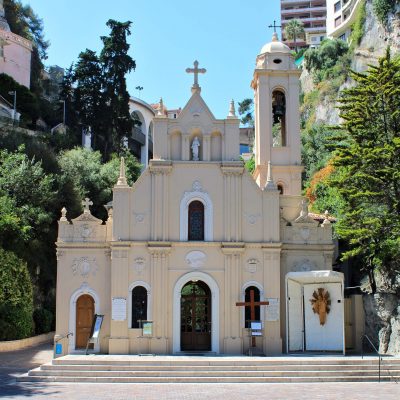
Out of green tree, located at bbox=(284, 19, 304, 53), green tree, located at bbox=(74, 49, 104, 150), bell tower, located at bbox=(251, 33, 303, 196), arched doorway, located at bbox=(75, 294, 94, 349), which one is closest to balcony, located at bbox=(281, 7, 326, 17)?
green tree, located at bbox=(284, 19, 304, 53)

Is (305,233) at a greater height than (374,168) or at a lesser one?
lesser

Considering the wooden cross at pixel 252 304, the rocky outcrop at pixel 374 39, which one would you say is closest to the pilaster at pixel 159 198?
the wooden cross at pixel 252 304

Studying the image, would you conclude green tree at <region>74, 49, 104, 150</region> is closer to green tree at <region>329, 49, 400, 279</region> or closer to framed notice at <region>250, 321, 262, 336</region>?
green tree at <region>329, 49, 400, 279</region>

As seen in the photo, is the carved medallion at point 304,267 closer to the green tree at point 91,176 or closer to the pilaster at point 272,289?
the pilaster at point 272,289

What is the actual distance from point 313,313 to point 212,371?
6987 mm

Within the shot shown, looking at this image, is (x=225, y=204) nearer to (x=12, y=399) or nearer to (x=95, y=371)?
(x=95, y=371)

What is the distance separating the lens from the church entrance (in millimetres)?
29078

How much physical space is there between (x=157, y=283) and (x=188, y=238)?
7.97 ft

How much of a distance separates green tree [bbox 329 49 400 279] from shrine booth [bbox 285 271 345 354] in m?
1.89

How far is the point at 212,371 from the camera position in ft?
77.1

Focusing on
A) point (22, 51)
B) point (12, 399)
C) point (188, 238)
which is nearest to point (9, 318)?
point (188, 238)

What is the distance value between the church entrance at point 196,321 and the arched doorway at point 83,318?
4.09m

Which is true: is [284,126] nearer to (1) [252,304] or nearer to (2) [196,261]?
(2) [196,261]

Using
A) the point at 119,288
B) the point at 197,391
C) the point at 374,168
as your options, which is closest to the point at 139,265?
the point at 119,288
